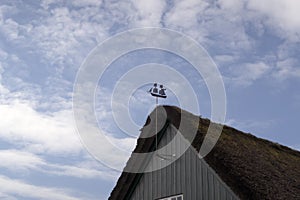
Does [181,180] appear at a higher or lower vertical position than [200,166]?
lower

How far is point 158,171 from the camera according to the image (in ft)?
47.1

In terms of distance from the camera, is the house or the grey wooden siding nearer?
the house

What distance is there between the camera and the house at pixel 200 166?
11.8 metres

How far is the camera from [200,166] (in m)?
12.9

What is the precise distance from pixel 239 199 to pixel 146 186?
3.67 m

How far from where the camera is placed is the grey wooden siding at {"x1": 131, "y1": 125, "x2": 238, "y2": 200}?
1248 centimetres

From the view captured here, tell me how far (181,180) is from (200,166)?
810mm

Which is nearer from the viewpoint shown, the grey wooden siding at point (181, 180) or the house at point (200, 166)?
the house at point (200, 166)

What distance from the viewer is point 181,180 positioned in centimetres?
1351

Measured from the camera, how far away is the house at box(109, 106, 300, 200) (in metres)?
11.8

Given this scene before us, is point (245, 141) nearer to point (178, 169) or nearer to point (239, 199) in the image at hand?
point (178, 169)

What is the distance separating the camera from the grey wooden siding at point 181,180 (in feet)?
40.9

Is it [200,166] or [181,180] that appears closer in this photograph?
[200,166]

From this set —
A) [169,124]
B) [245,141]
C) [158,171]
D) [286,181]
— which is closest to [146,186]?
[158,171]
